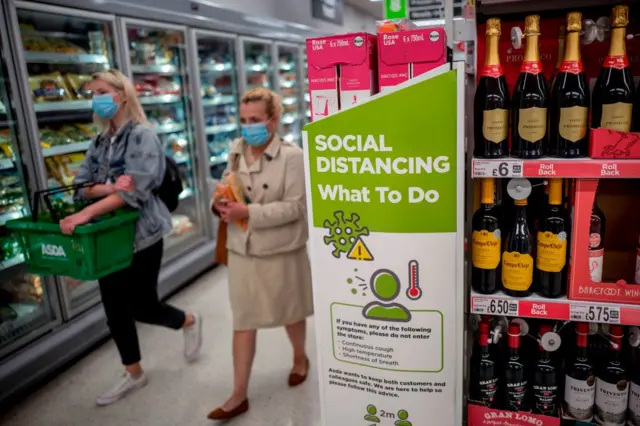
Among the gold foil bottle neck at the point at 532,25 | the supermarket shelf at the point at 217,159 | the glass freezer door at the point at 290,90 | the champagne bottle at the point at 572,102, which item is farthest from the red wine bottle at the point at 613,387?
the glass freezer door at the point at 290,90

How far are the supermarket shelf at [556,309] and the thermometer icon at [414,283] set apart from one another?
24 centimetres

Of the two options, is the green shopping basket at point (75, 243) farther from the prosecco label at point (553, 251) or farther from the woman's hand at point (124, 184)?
the prosecco label at point (553, 251)

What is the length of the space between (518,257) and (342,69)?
83 centimetres

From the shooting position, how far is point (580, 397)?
5.81 feet

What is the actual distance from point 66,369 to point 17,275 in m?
0.69

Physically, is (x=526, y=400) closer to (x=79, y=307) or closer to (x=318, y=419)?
(x=318, y=419)

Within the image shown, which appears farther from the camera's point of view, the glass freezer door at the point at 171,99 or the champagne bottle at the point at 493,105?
the glass freezer door at the point at 171,99

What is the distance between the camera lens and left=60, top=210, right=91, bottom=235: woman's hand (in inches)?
97.4

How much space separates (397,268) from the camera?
5.12 feet

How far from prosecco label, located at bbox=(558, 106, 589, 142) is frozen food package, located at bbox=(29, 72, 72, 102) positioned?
3.19 m

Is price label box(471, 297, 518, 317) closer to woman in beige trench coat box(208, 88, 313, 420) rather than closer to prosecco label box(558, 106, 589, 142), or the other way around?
prosecco label box(558, 106, 589, 142)

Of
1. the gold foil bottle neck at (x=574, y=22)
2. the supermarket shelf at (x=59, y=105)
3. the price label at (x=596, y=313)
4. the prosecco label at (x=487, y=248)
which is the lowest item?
the price label at (x=596, y=313)

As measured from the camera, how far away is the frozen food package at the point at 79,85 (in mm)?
3803

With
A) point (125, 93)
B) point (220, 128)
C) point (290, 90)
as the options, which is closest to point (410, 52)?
point (125, 93)
